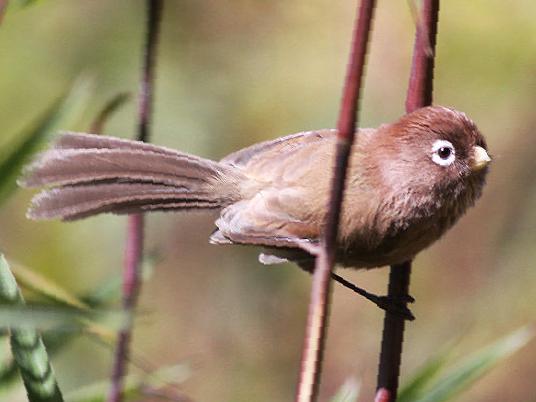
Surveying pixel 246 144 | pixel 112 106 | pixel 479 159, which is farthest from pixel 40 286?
pixel 246 144

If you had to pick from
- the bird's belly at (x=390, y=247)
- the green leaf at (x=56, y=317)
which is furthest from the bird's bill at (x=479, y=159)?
the green leaf at (x=56, y=317)

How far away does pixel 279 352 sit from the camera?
5406mm

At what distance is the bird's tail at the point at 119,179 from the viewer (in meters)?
2.76

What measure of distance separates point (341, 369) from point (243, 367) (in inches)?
19.7

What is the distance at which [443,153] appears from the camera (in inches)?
125

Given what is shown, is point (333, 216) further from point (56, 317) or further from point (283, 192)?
point (283, 192)

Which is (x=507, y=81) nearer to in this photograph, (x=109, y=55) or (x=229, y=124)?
(x=229, y=124)

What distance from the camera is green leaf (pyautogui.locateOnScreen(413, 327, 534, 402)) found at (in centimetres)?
254

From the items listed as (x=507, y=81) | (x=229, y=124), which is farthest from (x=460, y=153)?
(x=229, y=124)

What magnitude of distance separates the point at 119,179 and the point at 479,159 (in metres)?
1.04

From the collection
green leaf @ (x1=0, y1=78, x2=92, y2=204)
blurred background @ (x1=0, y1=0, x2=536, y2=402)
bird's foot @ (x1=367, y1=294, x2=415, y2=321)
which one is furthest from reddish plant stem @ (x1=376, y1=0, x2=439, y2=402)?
blurred background @ (x1=0, y1=0, x2=536, y2=402)

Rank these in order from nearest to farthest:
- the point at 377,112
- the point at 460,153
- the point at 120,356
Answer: the point at 120,356 < the point at 460,153 < the point at 377,112

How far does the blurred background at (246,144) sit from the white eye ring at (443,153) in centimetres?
190

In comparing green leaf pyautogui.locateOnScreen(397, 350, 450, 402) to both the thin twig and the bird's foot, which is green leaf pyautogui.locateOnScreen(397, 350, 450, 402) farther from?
the thin twig
